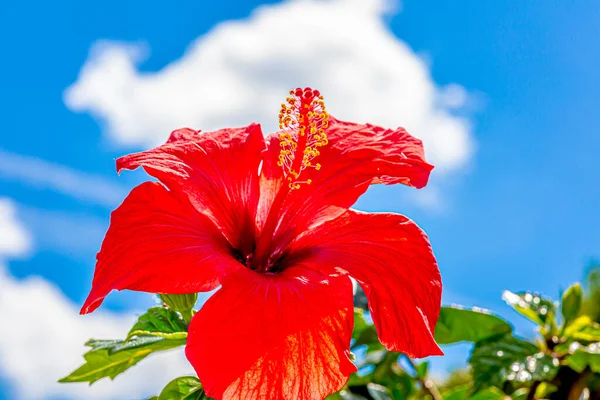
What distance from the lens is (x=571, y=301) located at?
6.29 feet

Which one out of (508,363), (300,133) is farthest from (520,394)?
(300,133)

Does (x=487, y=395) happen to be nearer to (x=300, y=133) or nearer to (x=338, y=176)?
(x=338, y=176)

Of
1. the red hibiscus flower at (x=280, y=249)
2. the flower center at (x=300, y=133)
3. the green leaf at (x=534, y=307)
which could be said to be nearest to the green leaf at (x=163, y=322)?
the red hibiscus flower at (x=280, y=249)

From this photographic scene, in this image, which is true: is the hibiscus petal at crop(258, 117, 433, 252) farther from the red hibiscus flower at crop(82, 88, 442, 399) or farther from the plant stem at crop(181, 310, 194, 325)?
the plant stem at crop(181, 310, 194, 325)

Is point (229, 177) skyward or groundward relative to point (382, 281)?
skyward

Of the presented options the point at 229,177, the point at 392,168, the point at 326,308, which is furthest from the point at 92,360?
the point at 392,168

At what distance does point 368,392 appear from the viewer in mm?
1851

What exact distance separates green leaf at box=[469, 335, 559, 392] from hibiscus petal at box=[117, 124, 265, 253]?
0.82 metres

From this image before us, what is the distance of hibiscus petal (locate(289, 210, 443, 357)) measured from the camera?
1127mm

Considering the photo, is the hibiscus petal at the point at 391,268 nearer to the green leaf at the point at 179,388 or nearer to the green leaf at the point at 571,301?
the green leaf at the point at 179,388

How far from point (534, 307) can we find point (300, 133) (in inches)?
41.5

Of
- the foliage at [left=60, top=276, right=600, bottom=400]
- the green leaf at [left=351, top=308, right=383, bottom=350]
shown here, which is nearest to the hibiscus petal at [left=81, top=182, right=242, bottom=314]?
the foliage at [left=60, top=276, right=600, bottom=400]

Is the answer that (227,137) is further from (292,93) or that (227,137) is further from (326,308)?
(326,308)

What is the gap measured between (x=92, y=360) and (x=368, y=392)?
0.79 metres
